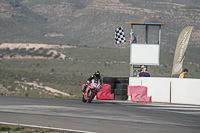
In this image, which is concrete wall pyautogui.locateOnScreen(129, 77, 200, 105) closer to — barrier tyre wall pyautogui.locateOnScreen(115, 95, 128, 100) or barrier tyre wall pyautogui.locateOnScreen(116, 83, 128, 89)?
barrier tyre wall pyautogui.locateOnScreen(116, 83, 128, 89)

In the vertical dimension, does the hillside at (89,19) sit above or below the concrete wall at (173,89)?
above

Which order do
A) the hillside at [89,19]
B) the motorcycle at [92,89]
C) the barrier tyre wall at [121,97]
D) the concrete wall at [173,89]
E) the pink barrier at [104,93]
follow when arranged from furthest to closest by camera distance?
the hillside at [89,19], the barrier tyre wall at [121,97], the pink barrier at [104,93], the concrete wall at [173,89], the motorcycle at [92,89]

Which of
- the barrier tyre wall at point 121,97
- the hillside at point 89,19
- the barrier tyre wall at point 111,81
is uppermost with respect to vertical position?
the hillside at point 89,19

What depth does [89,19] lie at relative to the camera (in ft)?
537

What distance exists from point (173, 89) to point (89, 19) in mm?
142866

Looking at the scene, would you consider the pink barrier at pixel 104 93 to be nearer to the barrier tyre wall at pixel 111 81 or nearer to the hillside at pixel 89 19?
the barrier tyre wall at pixel 111 81

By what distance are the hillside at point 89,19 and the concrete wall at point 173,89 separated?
102 m

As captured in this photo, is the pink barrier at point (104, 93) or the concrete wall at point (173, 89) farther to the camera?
the pink barrier at point (104, 93)

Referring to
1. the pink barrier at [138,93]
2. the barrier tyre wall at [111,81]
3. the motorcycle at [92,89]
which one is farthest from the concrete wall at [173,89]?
the motorcycle at [92,89]

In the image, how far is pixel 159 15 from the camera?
15400cm

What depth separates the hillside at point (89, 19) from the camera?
13800 centimetres

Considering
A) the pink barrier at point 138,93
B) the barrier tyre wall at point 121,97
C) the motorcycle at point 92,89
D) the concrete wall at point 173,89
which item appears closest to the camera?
the motorcycle at point 92,89

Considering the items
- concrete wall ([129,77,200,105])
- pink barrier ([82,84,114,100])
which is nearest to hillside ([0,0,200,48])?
pink barrier ([82,84,114,100])

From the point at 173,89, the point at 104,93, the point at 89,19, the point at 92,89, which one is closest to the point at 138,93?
the point at 173,89
